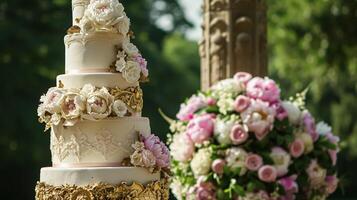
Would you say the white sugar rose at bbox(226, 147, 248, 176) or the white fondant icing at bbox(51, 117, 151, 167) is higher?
the white fondant icing at bbox(51, 117, 151, 167)

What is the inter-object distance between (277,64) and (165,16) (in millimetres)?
33691

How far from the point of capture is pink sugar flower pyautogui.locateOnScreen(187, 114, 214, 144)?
8391 millimetres

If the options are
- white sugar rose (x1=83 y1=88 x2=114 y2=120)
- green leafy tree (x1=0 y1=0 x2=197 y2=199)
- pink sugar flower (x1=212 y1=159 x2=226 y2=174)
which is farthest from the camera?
green leafy tree (x1=0 y1=0 x2=197 y2=199)

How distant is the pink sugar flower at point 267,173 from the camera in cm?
822

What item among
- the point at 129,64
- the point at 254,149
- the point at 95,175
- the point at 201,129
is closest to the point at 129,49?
the point at 129,64

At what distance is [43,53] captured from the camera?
110 ft

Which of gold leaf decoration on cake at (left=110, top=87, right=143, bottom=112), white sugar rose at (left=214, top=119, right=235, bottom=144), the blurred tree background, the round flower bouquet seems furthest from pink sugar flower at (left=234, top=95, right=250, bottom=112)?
the blurred tree background

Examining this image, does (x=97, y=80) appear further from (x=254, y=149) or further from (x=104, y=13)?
(x=254, y=149)

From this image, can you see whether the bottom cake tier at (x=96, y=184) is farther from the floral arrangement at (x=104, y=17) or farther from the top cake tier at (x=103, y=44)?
the floral arrangement at (x=104, y=17)

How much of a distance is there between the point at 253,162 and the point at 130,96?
2.89m

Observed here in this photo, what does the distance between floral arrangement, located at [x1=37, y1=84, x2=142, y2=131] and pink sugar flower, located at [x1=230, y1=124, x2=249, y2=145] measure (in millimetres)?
2603

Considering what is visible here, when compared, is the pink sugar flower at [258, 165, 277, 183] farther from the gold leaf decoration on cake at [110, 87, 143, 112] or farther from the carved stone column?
the carved stone column

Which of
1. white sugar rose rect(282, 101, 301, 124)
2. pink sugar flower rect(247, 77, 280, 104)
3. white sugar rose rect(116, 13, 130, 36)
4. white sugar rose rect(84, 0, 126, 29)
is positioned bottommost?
white sugar rose rect(282, 101, 301, 124)

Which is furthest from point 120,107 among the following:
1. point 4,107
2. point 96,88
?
point 4,107
